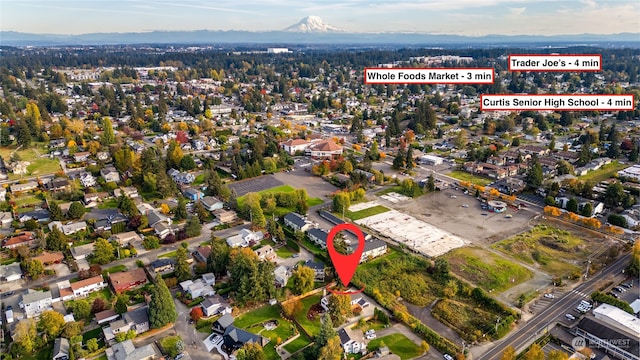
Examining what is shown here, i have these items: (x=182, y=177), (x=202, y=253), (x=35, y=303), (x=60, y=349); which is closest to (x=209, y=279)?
(x=202, y=253)

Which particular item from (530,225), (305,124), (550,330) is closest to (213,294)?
(550,330)

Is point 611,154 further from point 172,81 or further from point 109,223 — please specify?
point 172,81

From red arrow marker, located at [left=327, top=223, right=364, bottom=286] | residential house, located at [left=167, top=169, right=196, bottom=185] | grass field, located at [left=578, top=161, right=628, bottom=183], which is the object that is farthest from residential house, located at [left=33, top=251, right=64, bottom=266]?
grass field, located at [left=578, top=161, right=628, bottom=183]

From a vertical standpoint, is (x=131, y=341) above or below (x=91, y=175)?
below

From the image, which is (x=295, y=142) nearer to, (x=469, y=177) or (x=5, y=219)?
(x=469, y=177)

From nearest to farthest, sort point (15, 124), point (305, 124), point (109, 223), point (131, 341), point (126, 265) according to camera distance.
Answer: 1. point (131, 341)
2. point (126, 265)
3. point (109, 223)
4. point (15, 124)
5. point (305, 124)

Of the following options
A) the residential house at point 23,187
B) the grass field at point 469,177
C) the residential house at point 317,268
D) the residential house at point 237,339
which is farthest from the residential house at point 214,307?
the grass field at point 469,177
